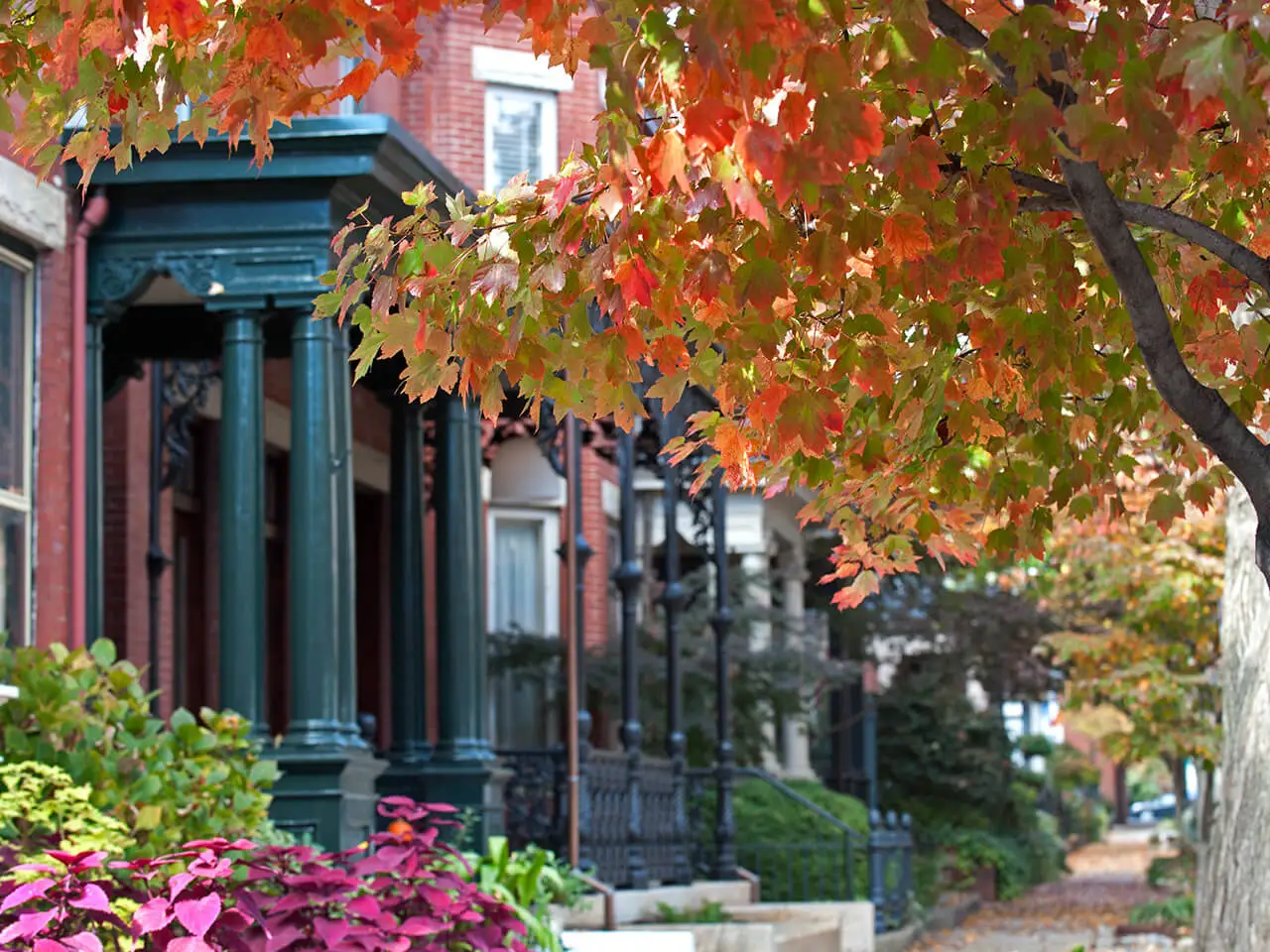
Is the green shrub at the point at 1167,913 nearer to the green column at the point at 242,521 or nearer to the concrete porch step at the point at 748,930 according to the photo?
the concrete porch step at the point at 748,930

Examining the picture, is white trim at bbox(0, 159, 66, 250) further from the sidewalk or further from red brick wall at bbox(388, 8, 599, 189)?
the sidewalk

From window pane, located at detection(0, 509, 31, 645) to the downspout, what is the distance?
1.22 feet

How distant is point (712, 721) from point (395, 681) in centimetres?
662

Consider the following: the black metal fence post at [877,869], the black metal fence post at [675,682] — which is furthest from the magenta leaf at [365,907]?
the black metal fence post at [877,869]

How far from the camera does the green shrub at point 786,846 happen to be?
717 inches

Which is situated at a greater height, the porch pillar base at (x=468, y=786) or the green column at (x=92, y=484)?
the green column at (x=92, y=484)

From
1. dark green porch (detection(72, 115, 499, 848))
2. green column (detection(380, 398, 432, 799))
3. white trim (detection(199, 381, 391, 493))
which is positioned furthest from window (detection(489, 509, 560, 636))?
dark green porch (detection(72, 115, 499, 848))

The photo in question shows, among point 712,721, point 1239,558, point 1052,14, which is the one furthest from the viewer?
point 712,721

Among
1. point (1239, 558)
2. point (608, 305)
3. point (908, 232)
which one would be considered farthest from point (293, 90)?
point (1239, 558)

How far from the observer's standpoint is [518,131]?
2102cm

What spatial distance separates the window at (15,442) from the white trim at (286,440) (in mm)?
3305

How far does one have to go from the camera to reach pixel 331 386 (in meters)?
11.1

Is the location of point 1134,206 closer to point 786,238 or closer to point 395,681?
point 786,238

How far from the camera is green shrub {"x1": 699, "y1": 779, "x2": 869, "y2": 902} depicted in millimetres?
18219
